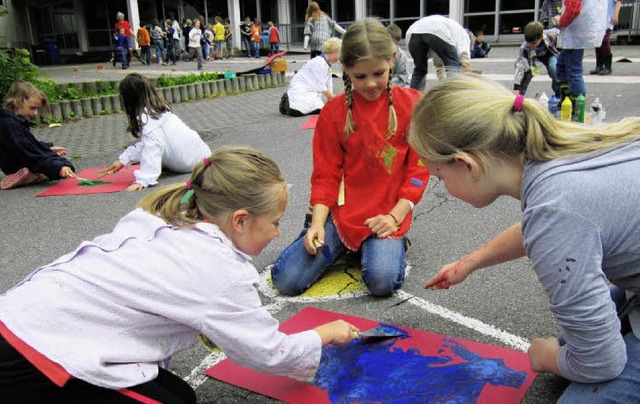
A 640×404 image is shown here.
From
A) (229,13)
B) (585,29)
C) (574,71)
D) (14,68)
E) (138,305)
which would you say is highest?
(229,13)

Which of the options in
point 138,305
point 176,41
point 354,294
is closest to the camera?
point 138,305

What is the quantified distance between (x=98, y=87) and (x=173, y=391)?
9706mm

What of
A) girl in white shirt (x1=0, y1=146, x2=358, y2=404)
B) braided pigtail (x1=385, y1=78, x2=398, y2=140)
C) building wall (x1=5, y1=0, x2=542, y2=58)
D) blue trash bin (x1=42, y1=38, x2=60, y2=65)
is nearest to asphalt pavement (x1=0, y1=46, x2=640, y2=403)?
girl in white shirt (x1=0, y1=146, x2=358, y2=404)

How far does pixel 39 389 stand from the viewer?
55.1 inches

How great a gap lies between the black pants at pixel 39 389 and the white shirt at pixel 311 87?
6.33 m

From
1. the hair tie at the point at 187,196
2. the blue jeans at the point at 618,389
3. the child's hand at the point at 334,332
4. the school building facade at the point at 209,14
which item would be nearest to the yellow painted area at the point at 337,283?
the child's hand at the point at 334,332

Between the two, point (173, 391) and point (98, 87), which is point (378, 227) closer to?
point (173, 391)

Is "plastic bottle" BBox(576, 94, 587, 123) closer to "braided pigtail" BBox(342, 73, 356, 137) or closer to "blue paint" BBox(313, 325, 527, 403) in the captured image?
"braided pigtail" BBox(342, 73, 356, 137)

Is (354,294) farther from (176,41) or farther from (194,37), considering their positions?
(176,41)

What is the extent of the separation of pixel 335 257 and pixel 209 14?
76.5ft

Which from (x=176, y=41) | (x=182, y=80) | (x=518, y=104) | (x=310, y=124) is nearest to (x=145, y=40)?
(x=176, y=41)

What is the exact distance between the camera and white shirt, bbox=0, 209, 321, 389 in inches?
54.2

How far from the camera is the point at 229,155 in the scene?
5.29 feet

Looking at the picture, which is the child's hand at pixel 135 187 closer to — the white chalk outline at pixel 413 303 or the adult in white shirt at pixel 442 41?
the white chalk outline at pixel 413 303
